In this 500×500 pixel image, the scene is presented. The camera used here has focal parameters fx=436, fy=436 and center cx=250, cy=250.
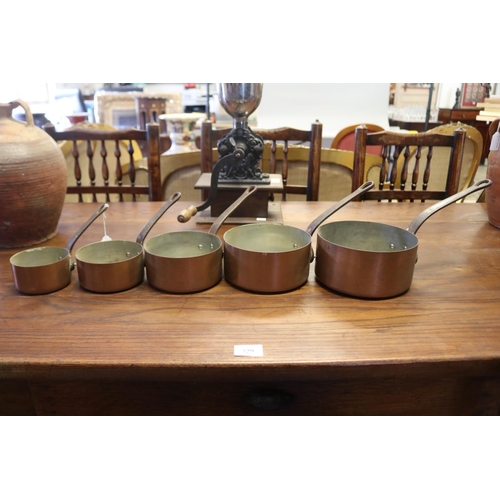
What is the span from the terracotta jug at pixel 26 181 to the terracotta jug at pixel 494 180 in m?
0.98

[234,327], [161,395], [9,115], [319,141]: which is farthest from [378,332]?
[319,141]

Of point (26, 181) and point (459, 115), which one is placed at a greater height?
point (26, 181)

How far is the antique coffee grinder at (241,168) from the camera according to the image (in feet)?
3.49

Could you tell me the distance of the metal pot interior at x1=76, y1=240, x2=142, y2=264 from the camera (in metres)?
0.78

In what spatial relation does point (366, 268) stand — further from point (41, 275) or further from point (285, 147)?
point (285, 147)

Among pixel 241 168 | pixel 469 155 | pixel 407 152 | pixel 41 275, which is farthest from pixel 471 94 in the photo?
pixel 41 275

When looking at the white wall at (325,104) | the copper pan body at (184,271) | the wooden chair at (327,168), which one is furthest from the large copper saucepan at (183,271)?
the white wall at (325,104)

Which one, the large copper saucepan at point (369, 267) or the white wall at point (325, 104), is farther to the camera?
the white wall at point (325, 104)

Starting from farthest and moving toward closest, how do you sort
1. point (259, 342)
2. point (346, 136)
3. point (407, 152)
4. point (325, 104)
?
point (325, 104) → point (346, 136) → point (407, 152) → point (259, 342)

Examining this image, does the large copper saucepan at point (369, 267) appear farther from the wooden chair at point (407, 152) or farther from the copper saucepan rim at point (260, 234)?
the wooden chair at point (407, 152)

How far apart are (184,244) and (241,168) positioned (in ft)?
1.15

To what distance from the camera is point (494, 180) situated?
1.02 m
